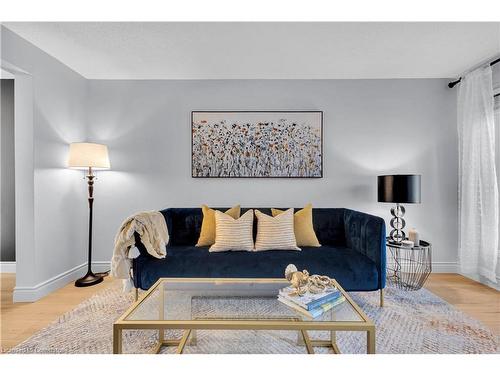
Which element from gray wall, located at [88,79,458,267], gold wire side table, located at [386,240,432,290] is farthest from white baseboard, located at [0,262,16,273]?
gold wire side table, located at [386,240,432,290]

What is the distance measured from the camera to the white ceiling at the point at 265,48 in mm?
2217

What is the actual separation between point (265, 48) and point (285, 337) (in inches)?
94.6

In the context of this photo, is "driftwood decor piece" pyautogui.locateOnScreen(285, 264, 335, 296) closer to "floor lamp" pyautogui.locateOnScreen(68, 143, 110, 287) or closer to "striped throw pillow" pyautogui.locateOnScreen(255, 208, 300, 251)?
"striped throw pillow" pyautogui.locateOnScreen(255, 208, 300, 251)

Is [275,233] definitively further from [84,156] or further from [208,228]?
[84,156]

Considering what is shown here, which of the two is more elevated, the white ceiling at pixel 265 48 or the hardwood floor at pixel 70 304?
the white ceiling at pixel 265 48

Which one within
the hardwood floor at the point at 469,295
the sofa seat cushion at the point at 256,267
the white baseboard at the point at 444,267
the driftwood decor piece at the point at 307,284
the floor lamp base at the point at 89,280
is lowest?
the hardwood floor at the point at 469,295

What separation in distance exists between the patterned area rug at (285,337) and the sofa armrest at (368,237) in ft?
1.24

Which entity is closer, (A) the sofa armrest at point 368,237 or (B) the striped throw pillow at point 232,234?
(A) the sofa armrest at point 368,237

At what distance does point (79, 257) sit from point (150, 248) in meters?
1.53

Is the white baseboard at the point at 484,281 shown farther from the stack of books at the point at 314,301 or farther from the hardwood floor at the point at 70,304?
the stack of books at the point at 314,301

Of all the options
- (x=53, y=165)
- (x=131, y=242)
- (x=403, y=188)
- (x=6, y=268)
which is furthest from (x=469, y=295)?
(x=6, y=268)

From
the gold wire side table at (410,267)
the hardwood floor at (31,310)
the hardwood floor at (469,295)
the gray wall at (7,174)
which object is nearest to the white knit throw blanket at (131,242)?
the hardwood floor at (31,310)

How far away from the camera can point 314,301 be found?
1.44 meters

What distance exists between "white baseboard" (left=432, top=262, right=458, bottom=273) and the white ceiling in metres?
2.21
